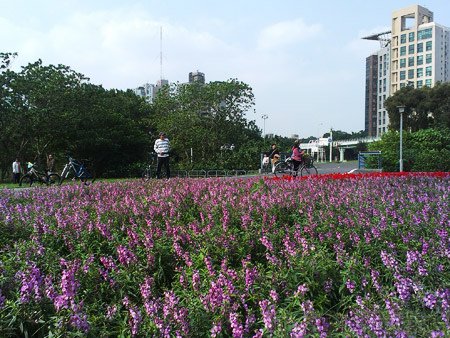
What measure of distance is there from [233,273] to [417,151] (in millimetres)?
31933

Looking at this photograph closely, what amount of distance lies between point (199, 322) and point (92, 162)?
31.3 meters

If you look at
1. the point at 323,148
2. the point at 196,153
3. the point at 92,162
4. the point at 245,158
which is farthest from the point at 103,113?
the point at 323,148

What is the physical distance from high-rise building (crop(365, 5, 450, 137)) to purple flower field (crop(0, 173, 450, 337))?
110813 mm

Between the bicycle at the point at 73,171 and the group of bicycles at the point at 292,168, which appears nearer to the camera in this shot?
the bicycle at the point at 73,171

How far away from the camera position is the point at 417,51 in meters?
110

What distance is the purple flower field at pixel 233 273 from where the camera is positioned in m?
2.28

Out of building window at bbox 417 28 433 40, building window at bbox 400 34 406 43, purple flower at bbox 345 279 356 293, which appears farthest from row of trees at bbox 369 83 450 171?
building window at bbox 400 34 406 43

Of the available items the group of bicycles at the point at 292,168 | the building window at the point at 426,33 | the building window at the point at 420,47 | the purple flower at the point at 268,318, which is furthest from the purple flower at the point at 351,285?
the building window at the point at 426,33

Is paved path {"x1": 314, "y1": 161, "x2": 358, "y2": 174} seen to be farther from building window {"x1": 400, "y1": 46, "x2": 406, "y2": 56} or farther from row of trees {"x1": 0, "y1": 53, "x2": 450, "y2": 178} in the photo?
building window {"x1": 400, "y1": 46, "x2": 406, "y2": 56}

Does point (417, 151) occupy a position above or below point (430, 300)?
above

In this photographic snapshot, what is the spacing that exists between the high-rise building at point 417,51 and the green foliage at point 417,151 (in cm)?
7578

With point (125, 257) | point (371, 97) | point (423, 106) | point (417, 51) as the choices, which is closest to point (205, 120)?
point (125, 257)

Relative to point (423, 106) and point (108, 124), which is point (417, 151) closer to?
point (108, 124)

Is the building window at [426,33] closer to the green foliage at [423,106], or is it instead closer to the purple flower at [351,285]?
the green foliage at [423,106]
